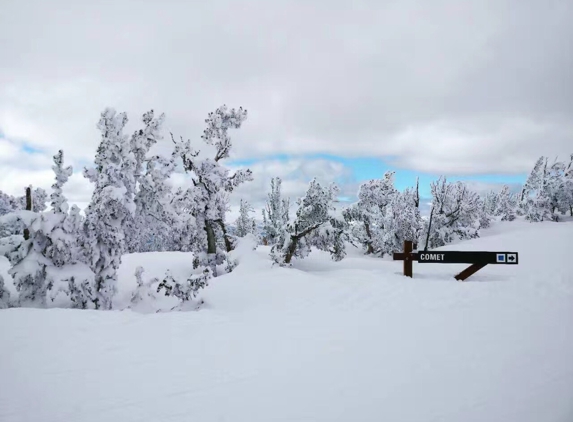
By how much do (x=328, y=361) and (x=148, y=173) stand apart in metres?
7.74

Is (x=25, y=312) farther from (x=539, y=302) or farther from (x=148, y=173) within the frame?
(x=539, y=302)

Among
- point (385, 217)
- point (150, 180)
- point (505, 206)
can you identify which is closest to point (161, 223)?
point (150, 180)

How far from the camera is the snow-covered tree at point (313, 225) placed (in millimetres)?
16938

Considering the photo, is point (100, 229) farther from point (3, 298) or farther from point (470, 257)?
point (470, 257)

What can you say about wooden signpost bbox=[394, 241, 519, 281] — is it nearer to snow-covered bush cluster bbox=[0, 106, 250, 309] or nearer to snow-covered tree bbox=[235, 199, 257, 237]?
snow-covered bush cluster bbox=[0, 106, 250, 309]

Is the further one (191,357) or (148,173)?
(148,173)

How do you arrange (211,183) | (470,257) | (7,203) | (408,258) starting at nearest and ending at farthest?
(470,257)
(408,258)
(211,183)
(7,203)

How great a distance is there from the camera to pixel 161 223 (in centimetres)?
1095

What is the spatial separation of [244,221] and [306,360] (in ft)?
170

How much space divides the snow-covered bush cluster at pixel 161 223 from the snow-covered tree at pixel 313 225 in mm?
50

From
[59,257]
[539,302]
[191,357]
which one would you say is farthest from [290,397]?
[539,302]

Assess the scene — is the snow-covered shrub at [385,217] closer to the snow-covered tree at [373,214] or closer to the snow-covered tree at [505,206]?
the snow-covered tree at [373,214]

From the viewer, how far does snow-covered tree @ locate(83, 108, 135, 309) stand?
9.51 metres

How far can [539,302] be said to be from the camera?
934 cm
